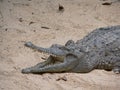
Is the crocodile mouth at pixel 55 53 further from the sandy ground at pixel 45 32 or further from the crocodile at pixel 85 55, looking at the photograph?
the sandy ground at pixel 45 32

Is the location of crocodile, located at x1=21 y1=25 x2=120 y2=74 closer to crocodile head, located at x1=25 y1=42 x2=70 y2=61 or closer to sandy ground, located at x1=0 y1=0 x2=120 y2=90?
crocodile head, located at x1=25 y1=42 x2=70 y2=61

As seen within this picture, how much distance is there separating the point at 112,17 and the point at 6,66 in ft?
11.0

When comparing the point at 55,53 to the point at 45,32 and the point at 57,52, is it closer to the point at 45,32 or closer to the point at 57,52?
the point at 57,52

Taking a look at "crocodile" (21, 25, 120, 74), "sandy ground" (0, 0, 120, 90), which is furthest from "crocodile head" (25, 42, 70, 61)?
"sandy ground" (0, 0, 120, 90)

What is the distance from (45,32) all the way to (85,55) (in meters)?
1.66

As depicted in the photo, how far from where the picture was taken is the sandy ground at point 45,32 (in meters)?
4.59

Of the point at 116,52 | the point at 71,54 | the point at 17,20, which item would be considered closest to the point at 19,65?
the point at 71,54

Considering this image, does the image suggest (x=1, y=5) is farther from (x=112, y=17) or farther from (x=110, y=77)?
(x=110, y=77)

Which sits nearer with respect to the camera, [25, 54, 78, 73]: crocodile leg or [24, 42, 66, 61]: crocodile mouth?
[25, 54, 78, 73]: crocodile leg

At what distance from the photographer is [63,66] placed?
4891 mm

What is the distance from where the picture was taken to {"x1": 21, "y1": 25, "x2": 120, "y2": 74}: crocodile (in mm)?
4915

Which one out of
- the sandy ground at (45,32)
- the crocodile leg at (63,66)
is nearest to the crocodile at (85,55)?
the crocodile leg at (63,66)

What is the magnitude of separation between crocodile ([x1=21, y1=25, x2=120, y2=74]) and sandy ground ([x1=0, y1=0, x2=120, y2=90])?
0.11 meters

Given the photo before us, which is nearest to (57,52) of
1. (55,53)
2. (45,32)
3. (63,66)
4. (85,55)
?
(55,53)
